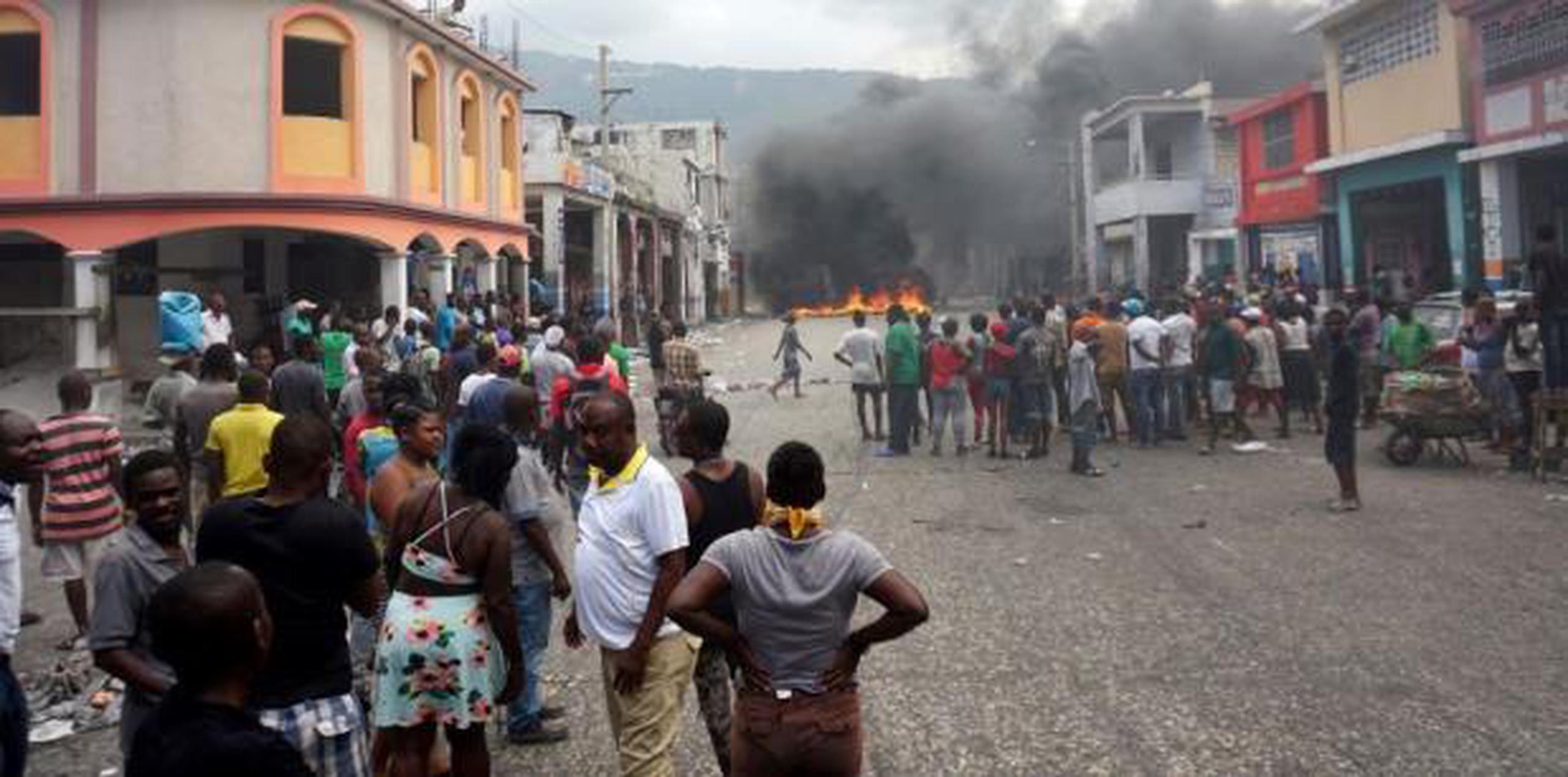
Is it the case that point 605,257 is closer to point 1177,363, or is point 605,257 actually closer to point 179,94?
point 179,94

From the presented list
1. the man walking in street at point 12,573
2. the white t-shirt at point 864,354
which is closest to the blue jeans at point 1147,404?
the white t-shirt at point 864,354

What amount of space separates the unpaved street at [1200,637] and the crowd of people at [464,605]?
893mm

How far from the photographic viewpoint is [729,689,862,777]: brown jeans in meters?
2.77

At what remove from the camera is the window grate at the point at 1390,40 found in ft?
62.5

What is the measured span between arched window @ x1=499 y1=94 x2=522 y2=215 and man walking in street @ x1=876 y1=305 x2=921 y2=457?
12.2m

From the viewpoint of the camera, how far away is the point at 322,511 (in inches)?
115

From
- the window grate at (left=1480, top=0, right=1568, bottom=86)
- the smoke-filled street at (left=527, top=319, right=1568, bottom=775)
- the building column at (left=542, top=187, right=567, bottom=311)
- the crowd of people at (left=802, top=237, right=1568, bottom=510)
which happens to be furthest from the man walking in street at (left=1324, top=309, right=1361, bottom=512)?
the building column at (left=542, top=187, right=567, bottom=311)

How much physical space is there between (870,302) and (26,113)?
32012mm

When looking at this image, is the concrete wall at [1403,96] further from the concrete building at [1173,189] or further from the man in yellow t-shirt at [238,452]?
the man in yellow t-shirt at [238,452]

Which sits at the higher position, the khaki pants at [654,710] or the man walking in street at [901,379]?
the man walking in street at [901,379]

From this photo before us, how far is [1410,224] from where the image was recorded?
73.6 ft

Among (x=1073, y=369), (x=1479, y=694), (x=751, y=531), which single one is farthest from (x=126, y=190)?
(x=1479, y=694)

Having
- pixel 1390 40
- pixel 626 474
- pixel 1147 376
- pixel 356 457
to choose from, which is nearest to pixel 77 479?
pixel 356 457

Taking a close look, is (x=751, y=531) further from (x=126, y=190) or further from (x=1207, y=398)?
(x=126, y=190)
